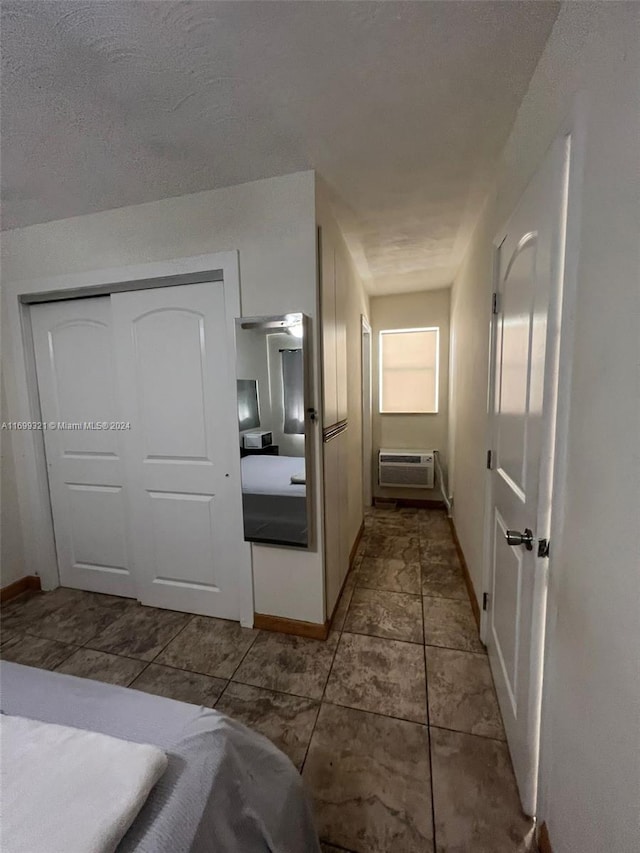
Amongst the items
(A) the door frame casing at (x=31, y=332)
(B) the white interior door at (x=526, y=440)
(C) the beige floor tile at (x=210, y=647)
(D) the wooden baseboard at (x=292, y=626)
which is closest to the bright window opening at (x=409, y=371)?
(B) the white interior door at (x=526, y=440)

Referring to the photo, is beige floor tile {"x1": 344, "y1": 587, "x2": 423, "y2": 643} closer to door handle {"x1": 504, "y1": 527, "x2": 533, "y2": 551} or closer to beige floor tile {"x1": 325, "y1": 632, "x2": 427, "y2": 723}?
beige floor tile {"x1": 325, "y1": 632, "x2": 427, "y2": 723}

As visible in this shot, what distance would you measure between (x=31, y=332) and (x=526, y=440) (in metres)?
2.94

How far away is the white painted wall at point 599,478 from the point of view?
602mm

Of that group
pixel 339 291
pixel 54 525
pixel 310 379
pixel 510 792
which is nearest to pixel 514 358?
pixel 310 379

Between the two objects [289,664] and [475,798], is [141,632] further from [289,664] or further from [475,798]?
[475,798]

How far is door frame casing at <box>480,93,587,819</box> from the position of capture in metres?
0.81

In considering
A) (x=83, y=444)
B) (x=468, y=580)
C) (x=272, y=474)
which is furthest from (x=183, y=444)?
(x=468, y=580)

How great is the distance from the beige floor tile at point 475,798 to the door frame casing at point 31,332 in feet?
3.69

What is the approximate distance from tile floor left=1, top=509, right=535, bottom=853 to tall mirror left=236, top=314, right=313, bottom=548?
63cm

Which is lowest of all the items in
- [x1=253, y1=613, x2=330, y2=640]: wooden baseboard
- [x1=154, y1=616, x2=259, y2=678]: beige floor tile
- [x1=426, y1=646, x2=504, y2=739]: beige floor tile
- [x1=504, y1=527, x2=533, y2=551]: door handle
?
[x1=154, y1=616, x2=259, y2=678]: beige floor tile

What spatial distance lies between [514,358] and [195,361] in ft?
5.20

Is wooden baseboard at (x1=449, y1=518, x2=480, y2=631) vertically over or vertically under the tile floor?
over

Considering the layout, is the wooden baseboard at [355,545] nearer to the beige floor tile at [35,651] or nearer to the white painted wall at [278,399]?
the white painted wall at [278,399]

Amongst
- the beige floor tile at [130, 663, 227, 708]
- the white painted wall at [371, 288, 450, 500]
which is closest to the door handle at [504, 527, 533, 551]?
the beige floor tile at [130, 663, 227, 708]
